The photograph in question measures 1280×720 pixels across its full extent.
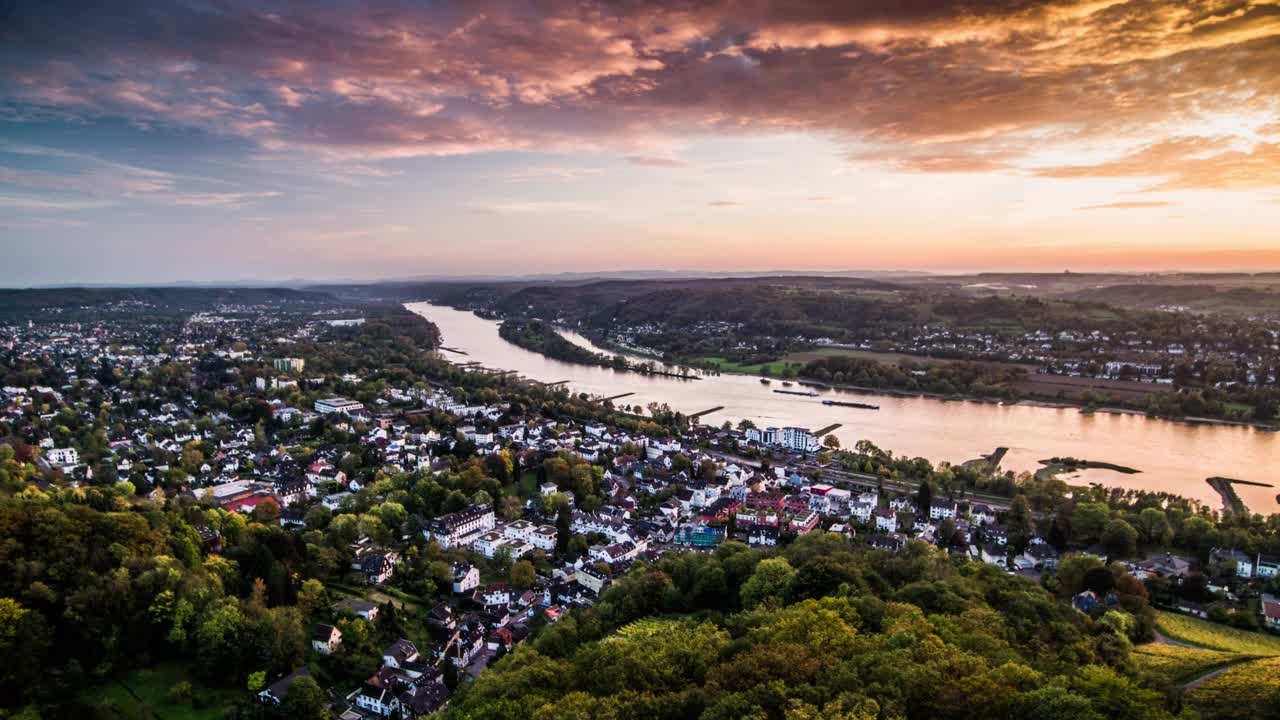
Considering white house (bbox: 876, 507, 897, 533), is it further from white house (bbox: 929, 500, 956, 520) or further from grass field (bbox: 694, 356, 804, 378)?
grass field (bbox: 694, 356, 804, 378)

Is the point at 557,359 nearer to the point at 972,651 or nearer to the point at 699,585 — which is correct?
the point at 699,585

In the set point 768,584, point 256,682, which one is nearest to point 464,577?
point 256,682

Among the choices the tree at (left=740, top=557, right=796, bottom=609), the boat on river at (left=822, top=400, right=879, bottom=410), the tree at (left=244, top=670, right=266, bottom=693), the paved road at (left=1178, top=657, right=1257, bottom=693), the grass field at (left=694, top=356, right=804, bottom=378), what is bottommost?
the boat on river at (left=822, top=400, right=879, bottom=410)

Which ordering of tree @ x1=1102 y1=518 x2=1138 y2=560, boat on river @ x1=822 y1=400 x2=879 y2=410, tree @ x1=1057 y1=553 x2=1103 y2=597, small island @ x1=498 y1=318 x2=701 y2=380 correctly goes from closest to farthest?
tree @ x1=1057 y1=553 x2=1103 y2=597
tree @ x1=1102 y1=518 x2=1138 y2=560
boat on river @ x1=822 y1=400 x2=879 y2=410
small island @ x1=498 y1=318 x2=701 y2=380

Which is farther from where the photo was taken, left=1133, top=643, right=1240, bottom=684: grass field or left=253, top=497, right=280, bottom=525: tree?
left=253, top=497, right=280, bottom=525: tree

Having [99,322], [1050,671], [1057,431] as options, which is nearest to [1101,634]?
[1050,671]

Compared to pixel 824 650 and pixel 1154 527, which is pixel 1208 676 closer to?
pixel 824 650

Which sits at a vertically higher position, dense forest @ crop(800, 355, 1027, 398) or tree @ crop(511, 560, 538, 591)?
dense forest @ crop(800, 355, 1027, 398)

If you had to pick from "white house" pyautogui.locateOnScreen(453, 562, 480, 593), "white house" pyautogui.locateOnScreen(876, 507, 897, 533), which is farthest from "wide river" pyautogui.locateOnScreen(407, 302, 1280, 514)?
"white house" pyautogui.locateOnScreen(453, 562, 480, 593)

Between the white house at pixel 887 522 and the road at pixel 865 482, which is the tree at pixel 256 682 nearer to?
the white house at pixel 887 522
